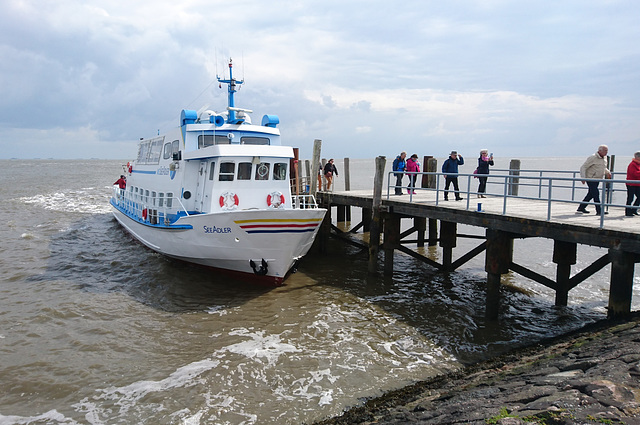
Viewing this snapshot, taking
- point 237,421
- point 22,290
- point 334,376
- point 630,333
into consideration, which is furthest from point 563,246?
point 22,290

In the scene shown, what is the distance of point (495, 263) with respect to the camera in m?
9.52

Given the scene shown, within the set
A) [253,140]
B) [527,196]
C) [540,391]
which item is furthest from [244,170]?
[527,196]

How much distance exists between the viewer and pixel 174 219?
534 inches

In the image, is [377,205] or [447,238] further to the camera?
[447,238]

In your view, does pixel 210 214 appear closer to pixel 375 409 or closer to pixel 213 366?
pixel 213 366

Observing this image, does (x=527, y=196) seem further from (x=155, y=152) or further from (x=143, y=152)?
(x=143, y=152)

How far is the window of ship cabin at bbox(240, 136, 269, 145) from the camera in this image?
13.7m

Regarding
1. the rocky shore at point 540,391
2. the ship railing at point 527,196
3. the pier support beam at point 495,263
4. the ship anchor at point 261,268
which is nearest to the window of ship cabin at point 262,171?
the ship anchor at point 261,268

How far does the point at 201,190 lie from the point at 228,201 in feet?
3.65

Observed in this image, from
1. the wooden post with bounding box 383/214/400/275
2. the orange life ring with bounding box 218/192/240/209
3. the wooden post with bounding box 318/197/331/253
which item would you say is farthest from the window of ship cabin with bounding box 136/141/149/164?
the wooden post with bounding box 383/214/400/275

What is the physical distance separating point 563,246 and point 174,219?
10.8 meters

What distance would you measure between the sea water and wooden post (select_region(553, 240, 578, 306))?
0.31 meters

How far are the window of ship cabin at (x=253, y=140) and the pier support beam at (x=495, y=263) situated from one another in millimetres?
7536

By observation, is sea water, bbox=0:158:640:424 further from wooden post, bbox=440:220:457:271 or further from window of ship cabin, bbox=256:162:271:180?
window of ship cabin, bbox=256:162:271:180
